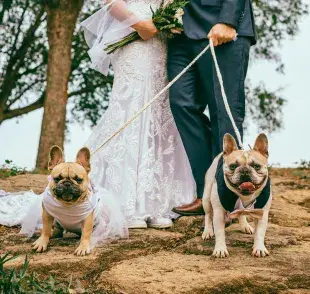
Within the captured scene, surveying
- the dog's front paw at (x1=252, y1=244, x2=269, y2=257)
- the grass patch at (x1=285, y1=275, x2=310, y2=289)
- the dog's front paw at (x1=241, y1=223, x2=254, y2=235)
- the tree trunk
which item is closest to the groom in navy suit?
the dog's front paw at (x1=241, y1=223, x2=254, y2=235)

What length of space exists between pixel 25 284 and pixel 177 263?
38.8 inches

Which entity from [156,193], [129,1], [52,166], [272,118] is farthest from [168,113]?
[272,118]

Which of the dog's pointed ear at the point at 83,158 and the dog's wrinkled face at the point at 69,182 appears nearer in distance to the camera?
the dog's wrinkled face at the point at 69,182

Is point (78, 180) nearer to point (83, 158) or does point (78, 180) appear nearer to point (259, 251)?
point (83, 158)

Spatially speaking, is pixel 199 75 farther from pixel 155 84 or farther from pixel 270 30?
pixel 270 30

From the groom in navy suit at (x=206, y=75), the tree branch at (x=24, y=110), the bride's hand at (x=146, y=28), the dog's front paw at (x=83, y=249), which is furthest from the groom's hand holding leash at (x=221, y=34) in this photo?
the tree branch at (x=24, y=110)

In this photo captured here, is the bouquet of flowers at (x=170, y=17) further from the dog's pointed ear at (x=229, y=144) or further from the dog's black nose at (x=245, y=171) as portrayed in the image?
the dog's black nose at (x=245, y=171)

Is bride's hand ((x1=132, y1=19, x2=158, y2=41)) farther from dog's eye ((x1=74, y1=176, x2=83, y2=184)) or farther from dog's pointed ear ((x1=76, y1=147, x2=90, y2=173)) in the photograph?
dog's eye ((x1=74, y1=176, x2=83, y2=184))

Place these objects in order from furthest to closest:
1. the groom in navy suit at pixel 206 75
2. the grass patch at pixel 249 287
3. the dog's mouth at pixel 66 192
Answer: the groom in navy suit at pixel 206 75
the dog's mouth at pixel 66 192
the grass patch at pixel 249 287

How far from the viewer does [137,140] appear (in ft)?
15.2

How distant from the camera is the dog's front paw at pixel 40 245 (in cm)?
362

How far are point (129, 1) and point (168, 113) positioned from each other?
102 centimetres

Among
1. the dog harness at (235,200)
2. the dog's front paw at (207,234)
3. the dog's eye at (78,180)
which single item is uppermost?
the dog's eye at (78,180)

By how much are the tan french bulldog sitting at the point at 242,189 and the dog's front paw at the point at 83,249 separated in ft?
2.72
